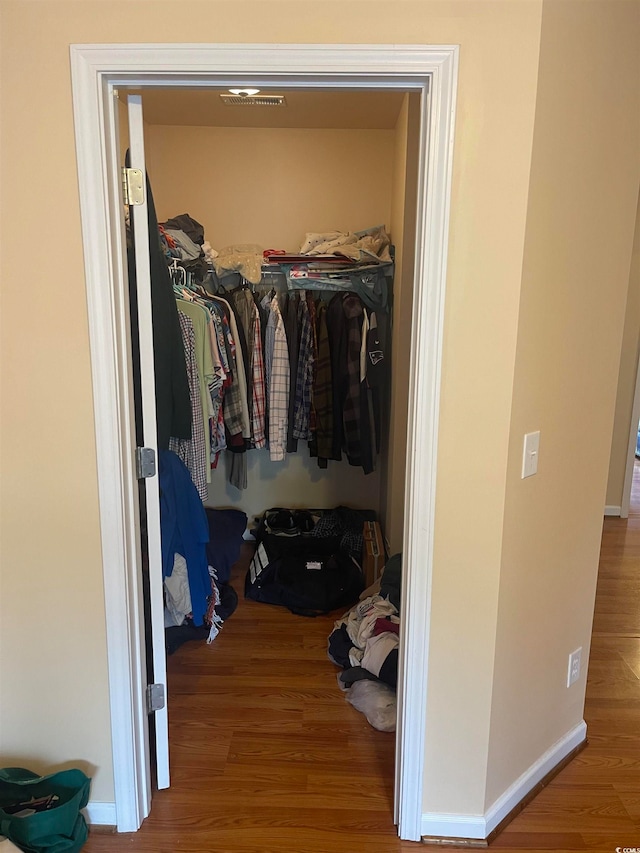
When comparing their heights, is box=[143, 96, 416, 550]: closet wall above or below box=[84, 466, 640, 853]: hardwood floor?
above

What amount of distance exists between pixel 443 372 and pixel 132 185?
3.11 feet

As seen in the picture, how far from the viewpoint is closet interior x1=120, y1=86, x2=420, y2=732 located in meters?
2.88

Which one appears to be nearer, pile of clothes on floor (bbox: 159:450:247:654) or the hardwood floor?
the hardwood floor

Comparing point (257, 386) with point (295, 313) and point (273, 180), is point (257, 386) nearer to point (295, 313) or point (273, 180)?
point (295, 313)

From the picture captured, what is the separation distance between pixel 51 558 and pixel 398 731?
1111mm

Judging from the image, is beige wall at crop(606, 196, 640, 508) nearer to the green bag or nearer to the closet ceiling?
the closet ceiling

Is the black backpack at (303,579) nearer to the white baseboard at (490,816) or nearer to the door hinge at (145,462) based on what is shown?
the white baseboard at (490,816)

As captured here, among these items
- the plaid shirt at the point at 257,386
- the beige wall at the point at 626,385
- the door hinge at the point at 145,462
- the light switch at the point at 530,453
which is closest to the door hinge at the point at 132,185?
the door hinge at the point at 145,462

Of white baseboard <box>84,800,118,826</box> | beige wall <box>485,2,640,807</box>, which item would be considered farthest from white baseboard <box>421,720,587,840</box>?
white baseboard <box>84,800,118,826</box>

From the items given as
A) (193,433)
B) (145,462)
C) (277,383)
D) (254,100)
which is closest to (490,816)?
(145,462)

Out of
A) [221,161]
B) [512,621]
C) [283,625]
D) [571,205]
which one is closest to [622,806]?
[512,621]

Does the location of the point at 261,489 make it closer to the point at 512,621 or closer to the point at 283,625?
the point at 283,625

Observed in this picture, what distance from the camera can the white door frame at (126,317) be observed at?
4.46 ft

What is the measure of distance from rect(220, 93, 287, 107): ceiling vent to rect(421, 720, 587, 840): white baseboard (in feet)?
10.1
